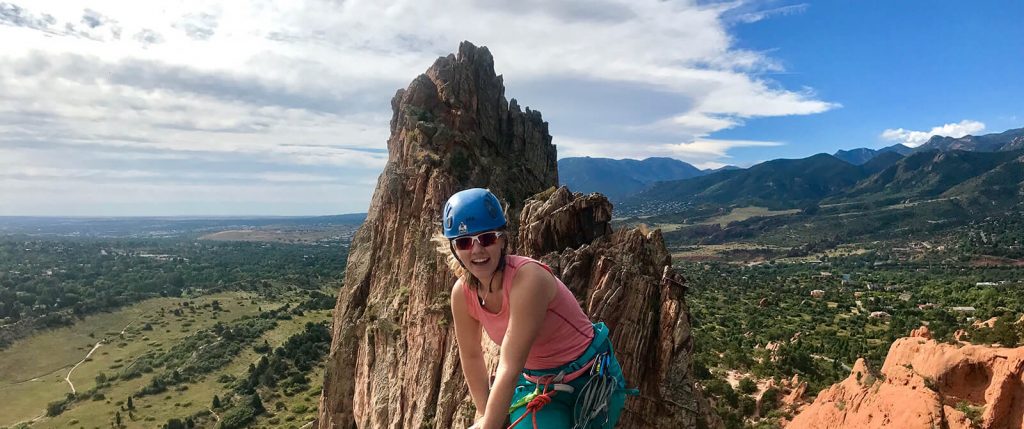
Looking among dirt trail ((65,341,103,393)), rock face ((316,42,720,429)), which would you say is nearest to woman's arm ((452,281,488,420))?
rock face ((316,42,720,429))

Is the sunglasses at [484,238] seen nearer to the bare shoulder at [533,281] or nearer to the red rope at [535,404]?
the bare shoulder at [533,281]

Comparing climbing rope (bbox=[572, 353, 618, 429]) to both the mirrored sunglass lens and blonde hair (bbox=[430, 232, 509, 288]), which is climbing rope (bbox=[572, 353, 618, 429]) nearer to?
blonde hair (bbox=[430, 232, 509, 288])

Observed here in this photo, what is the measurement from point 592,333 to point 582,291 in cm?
1244

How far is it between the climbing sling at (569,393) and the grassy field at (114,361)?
64643 millimetres

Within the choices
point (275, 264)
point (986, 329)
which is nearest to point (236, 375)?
point (986, 329)

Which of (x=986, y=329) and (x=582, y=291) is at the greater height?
(x=582, y=291)

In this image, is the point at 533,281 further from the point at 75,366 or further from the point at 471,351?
the point at 75,366

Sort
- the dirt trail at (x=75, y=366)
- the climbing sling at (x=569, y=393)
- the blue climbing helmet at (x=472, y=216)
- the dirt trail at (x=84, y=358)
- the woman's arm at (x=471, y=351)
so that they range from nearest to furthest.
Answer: the blue climbing helmet at (x=472, y=216) < the climbing sling at (x=569, y=393) < the woman's arm at (x=471, y=351) < the dirt trail at (x=75, y=366) < the dirt trail at (x=84, y=358)

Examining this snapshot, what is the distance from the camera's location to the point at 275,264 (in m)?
193

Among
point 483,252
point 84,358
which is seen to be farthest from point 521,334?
point 84,358

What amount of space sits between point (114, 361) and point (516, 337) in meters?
102

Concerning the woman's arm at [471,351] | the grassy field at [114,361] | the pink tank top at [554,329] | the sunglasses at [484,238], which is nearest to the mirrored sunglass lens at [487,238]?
the sunglasses at [484,238]

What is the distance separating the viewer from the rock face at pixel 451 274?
56.8 ft

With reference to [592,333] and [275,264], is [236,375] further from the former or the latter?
[275,264]
